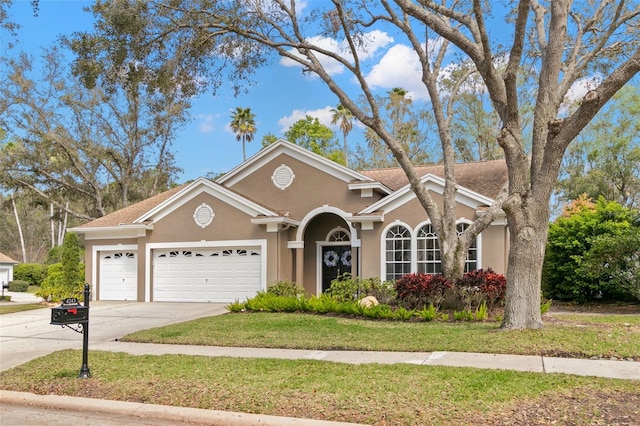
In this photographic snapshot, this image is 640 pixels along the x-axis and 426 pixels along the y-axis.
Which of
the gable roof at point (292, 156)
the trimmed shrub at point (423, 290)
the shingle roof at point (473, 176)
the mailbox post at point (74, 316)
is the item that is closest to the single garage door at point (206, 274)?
the gable roof at point (292, 156)

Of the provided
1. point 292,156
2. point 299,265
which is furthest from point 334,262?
point 292,156

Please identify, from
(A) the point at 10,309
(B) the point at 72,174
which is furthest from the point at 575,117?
(B) the point at 72,174

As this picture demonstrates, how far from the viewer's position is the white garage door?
2220cm

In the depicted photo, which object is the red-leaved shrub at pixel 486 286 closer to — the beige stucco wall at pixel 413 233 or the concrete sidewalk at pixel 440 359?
the beige stucco wall at pixel 413 233

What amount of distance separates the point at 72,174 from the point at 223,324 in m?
28.1

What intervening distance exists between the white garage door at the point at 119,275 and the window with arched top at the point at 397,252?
34.5 feet

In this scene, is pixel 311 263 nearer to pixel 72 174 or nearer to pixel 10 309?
pixel 10 309

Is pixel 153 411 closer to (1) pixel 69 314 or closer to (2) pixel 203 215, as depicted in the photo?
(1) pixel 69 314

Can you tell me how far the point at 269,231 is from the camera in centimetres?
2003

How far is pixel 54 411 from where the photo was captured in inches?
265

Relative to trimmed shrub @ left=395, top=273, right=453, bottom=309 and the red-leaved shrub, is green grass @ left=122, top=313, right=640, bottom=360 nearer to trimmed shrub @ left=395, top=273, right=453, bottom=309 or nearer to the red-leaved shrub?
the red-leaved shrub

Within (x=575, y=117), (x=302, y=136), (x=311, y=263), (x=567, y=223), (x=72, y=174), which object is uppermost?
(x=302, y=136)

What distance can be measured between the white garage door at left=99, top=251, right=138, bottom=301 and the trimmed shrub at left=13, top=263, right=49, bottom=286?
21990 millimetres

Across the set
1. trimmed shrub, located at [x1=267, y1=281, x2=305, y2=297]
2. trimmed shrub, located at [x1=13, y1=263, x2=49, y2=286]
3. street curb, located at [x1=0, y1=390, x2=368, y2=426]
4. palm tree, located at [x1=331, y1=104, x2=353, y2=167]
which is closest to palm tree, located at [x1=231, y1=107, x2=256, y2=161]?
palm tree, located at [x1=331, y1=104, x2=353, y2=167]
